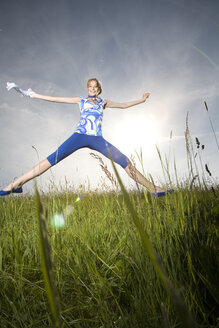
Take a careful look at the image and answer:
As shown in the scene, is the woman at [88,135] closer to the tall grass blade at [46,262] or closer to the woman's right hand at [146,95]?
the woman's right hand at [146,95]

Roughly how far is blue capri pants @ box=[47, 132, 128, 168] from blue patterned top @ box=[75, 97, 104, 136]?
13cm

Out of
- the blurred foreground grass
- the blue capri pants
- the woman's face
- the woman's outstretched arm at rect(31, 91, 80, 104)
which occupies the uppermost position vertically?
the woman's face

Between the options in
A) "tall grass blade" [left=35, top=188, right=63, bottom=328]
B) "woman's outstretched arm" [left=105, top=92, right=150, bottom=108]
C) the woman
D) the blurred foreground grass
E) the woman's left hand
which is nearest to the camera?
"tall grass blade" [left=35, top=188, right=63, bottom=328]

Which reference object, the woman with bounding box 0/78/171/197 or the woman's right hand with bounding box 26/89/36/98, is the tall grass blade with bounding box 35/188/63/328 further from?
the woman's right hand with bounding box 26/89/36/98

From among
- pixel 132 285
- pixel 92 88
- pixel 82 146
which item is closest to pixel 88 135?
pixel 82 146

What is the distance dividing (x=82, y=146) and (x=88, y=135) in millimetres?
232

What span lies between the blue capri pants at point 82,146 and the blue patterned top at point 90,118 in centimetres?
13

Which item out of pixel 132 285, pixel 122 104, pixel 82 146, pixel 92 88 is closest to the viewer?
pixel 132 285

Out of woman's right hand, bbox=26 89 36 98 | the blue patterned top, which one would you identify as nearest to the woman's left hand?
the blue patterned top

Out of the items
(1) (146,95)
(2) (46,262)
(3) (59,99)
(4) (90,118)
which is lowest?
(2) (46,262)

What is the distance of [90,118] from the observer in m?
3.86

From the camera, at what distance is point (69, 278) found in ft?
3.43

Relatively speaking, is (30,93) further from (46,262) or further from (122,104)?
(46,262)

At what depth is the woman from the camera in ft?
10.9
